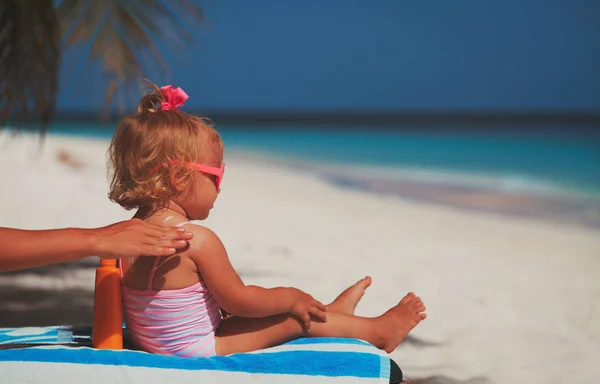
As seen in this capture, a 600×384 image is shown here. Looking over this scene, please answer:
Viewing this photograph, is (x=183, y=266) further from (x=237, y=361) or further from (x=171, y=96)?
(x=171, y=96)

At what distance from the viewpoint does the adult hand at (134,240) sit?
6.18 feet

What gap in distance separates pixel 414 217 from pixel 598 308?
3.02 metres

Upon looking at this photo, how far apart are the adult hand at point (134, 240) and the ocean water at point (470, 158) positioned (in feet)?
25.9

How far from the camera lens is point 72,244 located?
72.9 inches

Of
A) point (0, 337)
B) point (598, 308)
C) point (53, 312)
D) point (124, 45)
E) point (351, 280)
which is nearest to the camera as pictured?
point (0, 337)

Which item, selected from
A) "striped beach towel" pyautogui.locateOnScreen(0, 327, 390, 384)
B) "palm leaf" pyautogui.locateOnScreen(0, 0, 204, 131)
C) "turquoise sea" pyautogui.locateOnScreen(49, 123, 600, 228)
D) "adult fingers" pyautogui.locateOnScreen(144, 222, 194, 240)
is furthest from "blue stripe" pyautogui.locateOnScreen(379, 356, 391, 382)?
"turquoise sea" pyautogui.locateOnScreen(49, 123, 600, 228)

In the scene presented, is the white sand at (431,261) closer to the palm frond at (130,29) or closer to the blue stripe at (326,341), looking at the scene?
the blue stripe at (326,341)

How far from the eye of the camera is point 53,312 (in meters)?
3.54

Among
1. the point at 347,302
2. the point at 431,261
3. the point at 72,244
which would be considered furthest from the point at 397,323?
the point at 431,261

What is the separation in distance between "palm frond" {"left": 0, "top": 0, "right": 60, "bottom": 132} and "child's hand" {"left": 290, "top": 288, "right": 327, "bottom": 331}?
122 cm

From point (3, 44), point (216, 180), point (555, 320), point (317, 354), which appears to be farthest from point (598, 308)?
point (3, 44)

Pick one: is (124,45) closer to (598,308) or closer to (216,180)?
(216,180)

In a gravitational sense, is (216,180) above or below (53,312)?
above

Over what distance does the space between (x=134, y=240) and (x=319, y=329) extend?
794mm
